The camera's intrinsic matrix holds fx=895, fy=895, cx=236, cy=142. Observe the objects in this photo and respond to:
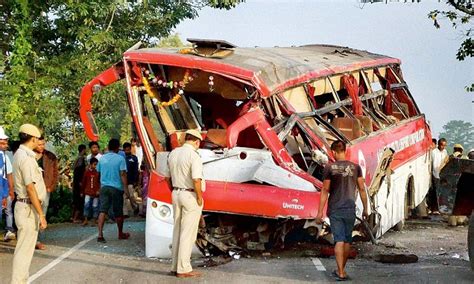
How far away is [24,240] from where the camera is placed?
30.6 feet

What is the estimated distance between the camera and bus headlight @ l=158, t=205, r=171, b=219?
40.0 ft

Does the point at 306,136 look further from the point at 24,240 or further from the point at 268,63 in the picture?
the point at 24,240

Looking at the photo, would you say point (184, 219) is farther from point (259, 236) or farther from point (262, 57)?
point (262, 57)

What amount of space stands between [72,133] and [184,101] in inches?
352

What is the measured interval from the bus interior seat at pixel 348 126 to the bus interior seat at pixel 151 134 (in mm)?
2794

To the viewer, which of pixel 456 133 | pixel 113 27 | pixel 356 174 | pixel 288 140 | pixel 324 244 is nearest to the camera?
pixel 356 174

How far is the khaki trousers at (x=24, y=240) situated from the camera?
929 cm

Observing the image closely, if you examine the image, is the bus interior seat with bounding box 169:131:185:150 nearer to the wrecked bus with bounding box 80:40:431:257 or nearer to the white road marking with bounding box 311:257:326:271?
the wrecked bus with bounding box 80:40:431:257

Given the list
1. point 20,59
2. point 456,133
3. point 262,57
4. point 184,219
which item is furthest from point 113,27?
point 456,133

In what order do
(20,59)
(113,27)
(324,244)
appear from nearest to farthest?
(324,244) < (20,59) < (113,27)

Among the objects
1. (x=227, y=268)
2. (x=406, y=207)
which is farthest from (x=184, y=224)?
(x=406, y=207)

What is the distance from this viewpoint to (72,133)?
2203 centimetres

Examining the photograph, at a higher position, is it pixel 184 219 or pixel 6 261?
pixel 184 219

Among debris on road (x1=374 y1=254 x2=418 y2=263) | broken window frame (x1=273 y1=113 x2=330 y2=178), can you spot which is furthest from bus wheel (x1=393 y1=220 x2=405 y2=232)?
broken window frame (x1=273 y1=113 x2=330 y2=178)
